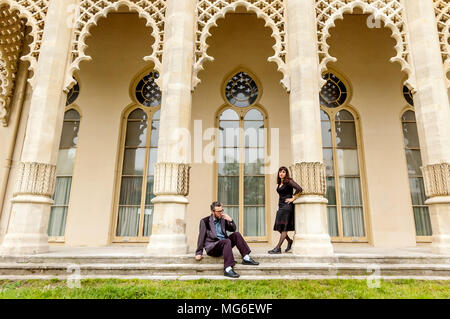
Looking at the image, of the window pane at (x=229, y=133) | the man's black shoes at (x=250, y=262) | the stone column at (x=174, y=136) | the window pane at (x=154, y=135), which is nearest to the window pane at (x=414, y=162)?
the window pane at (x=229, y=133)

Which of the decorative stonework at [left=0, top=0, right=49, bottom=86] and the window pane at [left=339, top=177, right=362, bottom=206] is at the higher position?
the decorative stonework at [left=0, top=0, right=49, bottom=86]

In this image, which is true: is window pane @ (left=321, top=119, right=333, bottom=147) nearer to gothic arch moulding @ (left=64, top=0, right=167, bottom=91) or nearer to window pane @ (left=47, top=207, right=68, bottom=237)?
gothic arch moulding @ (left=64, top=0, right=167, bottom=91)

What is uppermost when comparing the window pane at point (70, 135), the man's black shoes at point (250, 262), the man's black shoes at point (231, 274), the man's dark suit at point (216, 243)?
the window pane at point (70, 135)

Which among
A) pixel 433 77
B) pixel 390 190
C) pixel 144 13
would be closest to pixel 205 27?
pixel 144 13

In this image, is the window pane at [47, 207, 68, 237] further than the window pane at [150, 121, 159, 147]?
No

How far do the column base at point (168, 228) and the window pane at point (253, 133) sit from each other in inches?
155

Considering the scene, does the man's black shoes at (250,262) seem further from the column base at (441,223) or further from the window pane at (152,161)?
the window pane at (152,161)

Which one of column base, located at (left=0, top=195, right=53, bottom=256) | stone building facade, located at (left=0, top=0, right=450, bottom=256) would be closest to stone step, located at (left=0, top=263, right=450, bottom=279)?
column base, located at (left=0, top=195, right=53, bottom=256)

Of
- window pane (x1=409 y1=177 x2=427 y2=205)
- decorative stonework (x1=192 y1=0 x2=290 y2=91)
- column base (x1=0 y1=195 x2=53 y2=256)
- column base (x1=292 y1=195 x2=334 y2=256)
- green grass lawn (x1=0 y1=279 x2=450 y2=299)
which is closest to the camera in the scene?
green grass lawn (x1=0 y1=279 x2=450 y2=299)

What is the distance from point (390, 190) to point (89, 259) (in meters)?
8.07

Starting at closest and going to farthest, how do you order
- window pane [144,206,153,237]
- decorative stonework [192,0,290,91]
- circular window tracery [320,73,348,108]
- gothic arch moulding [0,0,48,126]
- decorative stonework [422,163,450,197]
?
1. decorative stonework [422,163,450,197]
2. decorative stonework [192,0,290,91]
3. gothic arch moulding [0,0,48,126]
4. window pane [144,206,153,237]
5. circular window tracery [320,73,348,108]

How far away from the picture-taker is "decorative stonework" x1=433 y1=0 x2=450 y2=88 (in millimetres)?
6809

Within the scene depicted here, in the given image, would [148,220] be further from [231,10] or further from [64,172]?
[231,10]

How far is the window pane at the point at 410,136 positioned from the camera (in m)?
9.20
